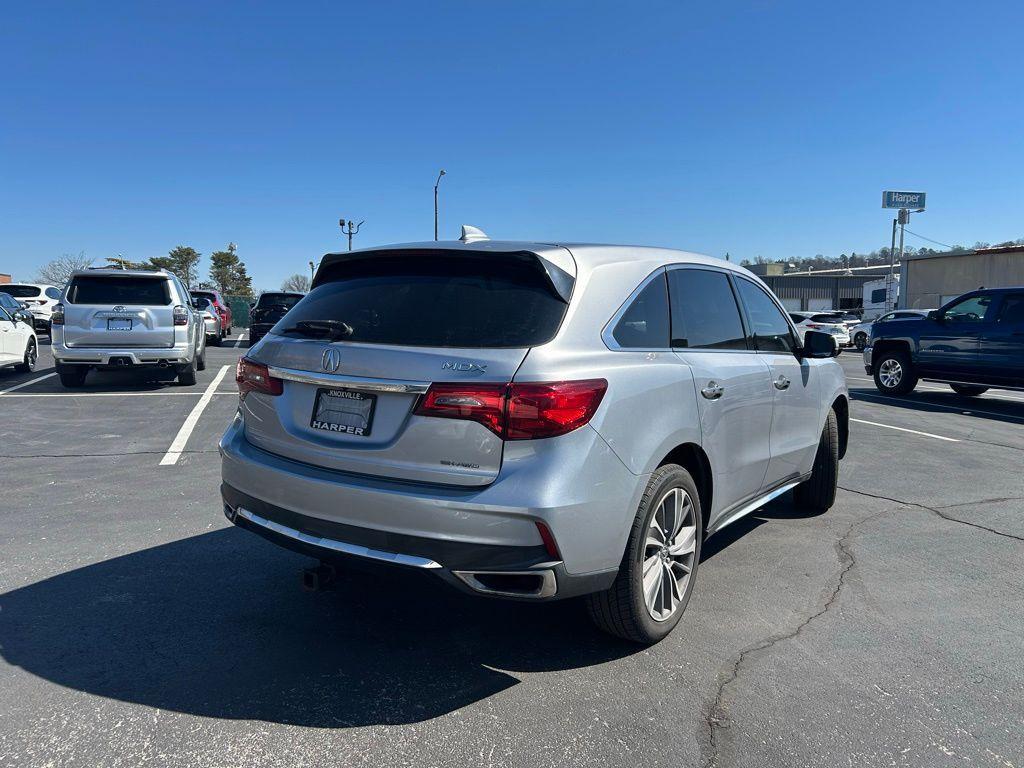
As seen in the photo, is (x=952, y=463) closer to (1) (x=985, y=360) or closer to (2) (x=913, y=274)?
(1) (x=985, y=360)

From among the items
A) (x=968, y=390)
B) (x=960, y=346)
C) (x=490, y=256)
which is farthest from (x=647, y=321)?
(x=968, y=390)

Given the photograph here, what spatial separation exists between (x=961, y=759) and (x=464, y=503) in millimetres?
1932

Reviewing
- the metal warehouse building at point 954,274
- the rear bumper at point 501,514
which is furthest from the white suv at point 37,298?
the metal warehouse building at point 954,274

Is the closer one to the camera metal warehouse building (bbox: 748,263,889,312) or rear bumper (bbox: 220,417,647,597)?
rear bumper (bbox: 220,417,647,597)

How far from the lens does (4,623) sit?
348 cm

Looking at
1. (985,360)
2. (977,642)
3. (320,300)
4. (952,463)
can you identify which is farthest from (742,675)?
(985,360)

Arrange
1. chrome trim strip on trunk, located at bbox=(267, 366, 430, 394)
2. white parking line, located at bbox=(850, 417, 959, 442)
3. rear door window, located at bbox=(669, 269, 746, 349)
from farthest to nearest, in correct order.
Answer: white parking line, located at bbox=(850, 417, 959, 442)
rear door window, located at bbox=(669, 269, 746, 349)
chrome trim strip on trunk, located at bbox=(267, 366, 430, 394)

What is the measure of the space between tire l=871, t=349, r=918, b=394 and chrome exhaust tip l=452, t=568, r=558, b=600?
13122mm

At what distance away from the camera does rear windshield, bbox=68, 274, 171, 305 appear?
11109 millimetres

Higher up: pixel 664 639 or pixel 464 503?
pixel 464 503

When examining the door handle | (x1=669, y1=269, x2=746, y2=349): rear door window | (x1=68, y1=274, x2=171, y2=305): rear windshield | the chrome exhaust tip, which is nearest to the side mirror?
(x1=669, y1=269, x2=746, y2=349): rear door window

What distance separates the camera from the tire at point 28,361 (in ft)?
45.1

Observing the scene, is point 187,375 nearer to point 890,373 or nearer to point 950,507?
point 950,507

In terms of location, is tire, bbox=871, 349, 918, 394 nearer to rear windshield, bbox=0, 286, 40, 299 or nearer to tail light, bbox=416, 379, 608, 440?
tail light, bbox=416, 379, 608, 440
